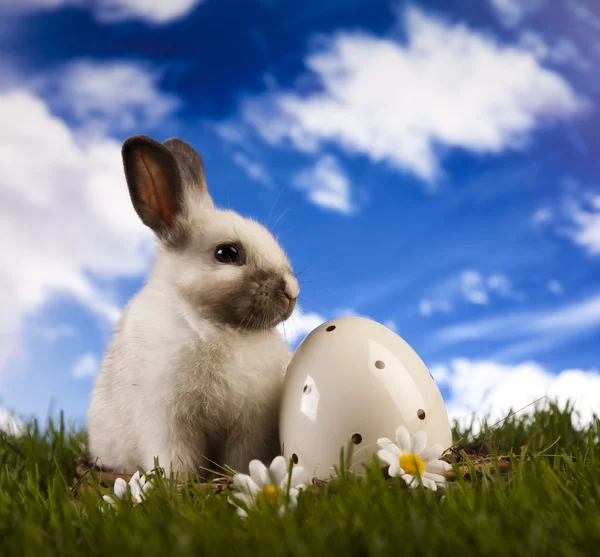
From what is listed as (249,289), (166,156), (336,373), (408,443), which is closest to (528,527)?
(408,443)

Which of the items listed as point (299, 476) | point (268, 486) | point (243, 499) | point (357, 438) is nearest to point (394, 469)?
point (357, 438)

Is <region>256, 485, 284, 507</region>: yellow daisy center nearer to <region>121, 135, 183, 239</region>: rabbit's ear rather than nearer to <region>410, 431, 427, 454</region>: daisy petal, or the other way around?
<region>410, 431, 427, 454</region>: daisy petal

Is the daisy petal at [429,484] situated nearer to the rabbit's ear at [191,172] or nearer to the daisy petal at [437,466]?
the daisy petal at [437,466]

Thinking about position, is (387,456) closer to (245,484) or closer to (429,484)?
(429,484)

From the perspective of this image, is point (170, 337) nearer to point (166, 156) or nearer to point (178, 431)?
point (178, 431)

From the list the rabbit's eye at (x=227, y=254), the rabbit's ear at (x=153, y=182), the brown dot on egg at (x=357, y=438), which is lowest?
the brown dot on egg at (x=357, y=438)

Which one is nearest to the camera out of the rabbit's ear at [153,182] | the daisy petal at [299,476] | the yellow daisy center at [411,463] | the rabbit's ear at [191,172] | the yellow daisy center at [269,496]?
the yellow daisy center at [269,496]

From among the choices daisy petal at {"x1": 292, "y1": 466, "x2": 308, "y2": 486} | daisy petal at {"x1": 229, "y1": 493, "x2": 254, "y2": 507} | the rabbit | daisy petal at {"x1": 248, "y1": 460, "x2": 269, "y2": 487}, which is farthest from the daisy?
the rabbit

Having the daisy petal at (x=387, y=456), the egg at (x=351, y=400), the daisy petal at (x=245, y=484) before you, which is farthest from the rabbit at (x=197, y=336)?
the daisy petal at (x=387, y=456)
